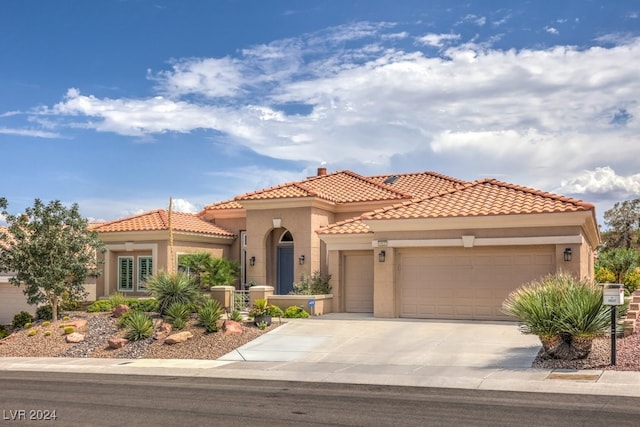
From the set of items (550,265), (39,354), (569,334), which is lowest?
(39,354)

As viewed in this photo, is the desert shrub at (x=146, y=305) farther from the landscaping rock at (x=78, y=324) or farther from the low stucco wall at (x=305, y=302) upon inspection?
the low stucco wall at (x=305, y=302)

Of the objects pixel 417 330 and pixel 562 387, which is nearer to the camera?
pixel 562 387

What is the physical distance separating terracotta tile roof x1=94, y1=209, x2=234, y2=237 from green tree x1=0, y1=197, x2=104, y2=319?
4.62 metres

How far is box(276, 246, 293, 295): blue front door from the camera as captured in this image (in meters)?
29.4

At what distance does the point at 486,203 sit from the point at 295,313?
7.60 m

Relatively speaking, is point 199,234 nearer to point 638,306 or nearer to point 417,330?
point 417,330

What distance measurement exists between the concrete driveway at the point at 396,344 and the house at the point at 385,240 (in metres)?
1.32

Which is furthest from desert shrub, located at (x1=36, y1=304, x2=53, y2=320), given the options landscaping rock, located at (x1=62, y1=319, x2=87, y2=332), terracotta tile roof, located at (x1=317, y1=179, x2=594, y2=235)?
terracotta tile roof, located at (x1=317, y1=179, x2=594, y2=235)

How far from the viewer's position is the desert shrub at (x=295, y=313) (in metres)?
23.8

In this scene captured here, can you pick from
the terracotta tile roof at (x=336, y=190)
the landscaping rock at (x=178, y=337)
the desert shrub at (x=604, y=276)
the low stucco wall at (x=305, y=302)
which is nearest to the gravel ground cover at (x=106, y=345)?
the landscaping rock at (x=178, y=337)

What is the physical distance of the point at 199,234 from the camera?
29938 mm

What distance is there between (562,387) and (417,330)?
26.4 ft

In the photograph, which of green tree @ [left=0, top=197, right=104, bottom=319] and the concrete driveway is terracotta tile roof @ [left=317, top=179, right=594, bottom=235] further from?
green tree @ [left=0, top=197, right=104, bottom=319]

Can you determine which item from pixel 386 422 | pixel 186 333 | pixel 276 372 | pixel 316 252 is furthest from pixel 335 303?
pixel 386 422
